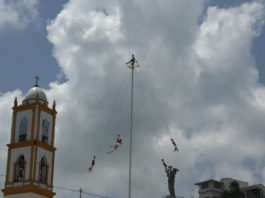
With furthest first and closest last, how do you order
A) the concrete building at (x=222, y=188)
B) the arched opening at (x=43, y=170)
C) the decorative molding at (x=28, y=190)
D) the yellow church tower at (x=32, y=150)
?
the concrete building at (x=222, y=188), the arched opening at (x=43, y=170), the yellow church tower at (x=32, y=150), the decorative molding at (x=28, y=190)

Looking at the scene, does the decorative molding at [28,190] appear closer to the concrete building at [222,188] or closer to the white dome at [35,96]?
the white dome at [35,96]

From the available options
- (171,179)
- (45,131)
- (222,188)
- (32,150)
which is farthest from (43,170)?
(222,188)

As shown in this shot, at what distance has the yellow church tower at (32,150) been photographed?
66.2 m

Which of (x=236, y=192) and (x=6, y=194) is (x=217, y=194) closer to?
(x=236, y=192)

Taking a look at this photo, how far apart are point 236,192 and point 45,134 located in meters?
38.9

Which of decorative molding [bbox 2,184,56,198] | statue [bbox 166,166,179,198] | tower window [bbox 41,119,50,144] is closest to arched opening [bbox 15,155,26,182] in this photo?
decorative molding [bbox 2,184,56,198]

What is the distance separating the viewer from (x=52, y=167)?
70000 millimetres

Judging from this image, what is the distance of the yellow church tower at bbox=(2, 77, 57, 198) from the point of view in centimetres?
6625

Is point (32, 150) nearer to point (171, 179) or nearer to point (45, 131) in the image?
point (45, 131)

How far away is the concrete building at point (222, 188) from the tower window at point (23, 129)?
42.2 m

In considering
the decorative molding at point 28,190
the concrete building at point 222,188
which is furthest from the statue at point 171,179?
the concrete building at point 222,188

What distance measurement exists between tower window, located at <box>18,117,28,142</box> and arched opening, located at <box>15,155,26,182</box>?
94.9 inches

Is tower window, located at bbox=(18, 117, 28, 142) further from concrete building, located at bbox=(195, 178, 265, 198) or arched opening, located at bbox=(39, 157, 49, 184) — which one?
concrete building, located at bbox=(195, 178, 265, 198)

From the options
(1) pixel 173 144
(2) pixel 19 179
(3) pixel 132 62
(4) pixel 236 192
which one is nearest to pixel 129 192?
(1) pixel 173 144
